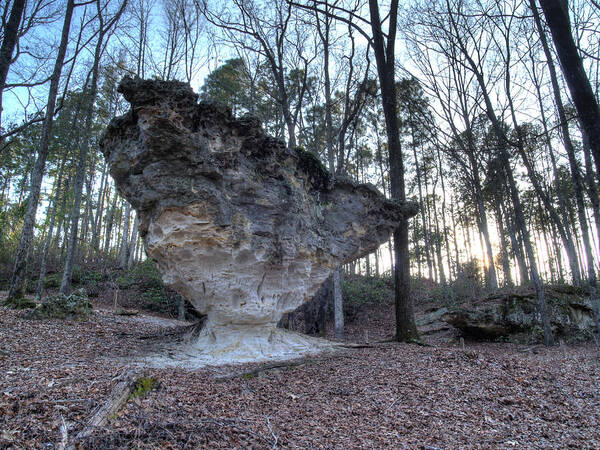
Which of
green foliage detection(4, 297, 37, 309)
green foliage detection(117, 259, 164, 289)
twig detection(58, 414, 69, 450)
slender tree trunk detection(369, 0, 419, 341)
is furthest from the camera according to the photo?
green foliage detection(117, 259, 164, 289)

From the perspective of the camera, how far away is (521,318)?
40.2 feet

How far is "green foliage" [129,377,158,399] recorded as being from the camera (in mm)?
3928

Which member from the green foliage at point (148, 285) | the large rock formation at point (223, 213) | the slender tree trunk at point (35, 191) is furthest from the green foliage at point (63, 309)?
the green foliage at point (148, 285)

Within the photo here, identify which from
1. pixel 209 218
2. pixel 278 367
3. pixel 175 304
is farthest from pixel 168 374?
pixel 175 304

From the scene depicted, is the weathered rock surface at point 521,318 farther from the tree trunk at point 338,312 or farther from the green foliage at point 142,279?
the green foliage at point 142,279

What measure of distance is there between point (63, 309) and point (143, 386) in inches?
273

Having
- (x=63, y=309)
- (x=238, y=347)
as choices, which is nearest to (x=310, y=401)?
(x=238, y=347)

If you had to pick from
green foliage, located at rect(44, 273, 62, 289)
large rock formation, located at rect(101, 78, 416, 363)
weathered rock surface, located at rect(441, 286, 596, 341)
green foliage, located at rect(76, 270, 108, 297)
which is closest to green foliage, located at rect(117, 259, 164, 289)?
green foliage, located at rect(76, 270, 108, 297)

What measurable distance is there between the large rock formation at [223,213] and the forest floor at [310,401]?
1389mm

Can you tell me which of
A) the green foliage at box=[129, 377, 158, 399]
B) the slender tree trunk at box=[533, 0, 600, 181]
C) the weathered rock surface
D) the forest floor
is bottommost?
the forest floor

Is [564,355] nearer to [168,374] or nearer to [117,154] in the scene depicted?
[168,374]

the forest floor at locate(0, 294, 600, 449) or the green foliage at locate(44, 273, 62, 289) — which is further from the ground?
the green foliage at locate(44, 273, 62, 289)

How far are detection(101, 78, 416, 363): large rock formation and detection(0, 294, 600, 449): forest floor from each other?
1.39 m

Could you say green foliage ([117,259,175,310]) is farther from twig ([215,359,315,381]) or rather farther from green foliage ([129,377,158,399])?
green foliage ([129,377,158,399])
